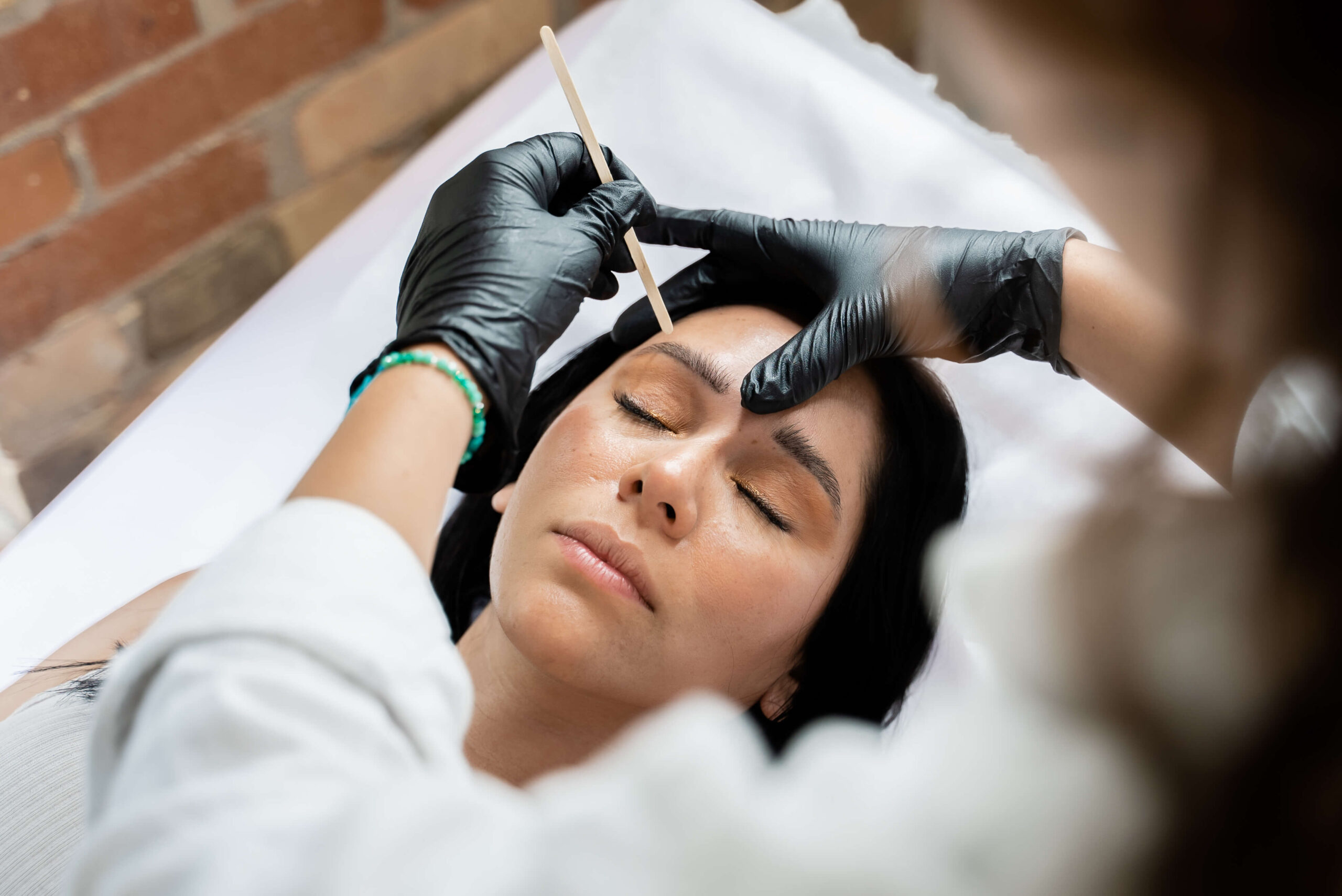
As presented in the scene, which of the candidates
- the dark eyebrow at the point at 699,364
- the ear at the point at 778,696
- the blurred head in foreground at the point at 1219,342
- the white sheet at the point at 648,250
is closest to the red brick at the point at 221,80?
the white sheet at the point at 648,250

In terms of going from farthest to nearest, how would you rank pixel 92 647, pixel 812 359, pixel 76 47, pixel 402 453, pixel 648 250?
1. pixel 648 250
2. pixel 76 47
3. pixel 92 647
4. pixel 812 359
5. pixel 402 453

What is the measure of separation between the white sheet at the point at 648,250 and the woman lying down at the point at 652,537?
15 cm

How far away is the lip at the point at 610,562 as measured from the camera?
90cm

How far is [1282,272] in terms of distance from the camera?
38 cm

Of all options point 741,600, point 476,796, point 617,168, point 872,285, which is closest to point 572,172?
point 617,168

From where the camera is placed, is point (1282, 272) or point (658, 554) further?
point (658, 554)

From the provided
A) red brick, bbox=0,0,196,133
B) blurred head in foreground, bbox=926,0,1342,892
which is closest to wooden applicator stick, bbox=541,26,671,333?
blurred head in foreground, bbox=926,0,1342,892

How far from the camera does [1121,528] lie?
0.44 metres

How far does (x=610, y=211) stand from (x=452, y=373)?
0.90ft

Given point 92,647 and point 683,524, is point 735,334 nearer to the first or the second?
point 683,524

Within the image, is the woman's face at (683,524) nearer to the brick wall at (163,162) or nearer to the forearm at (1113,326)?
the forearm at (1113,326)

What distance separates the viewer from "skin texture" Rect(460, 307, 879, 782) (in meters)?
0.90

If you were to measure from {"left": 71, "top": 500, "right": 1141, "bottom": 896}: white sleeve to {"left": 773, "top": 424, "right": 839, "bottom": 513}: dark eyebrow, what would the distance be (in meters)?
0.47

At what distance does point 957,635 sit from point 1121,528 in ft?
2.82
